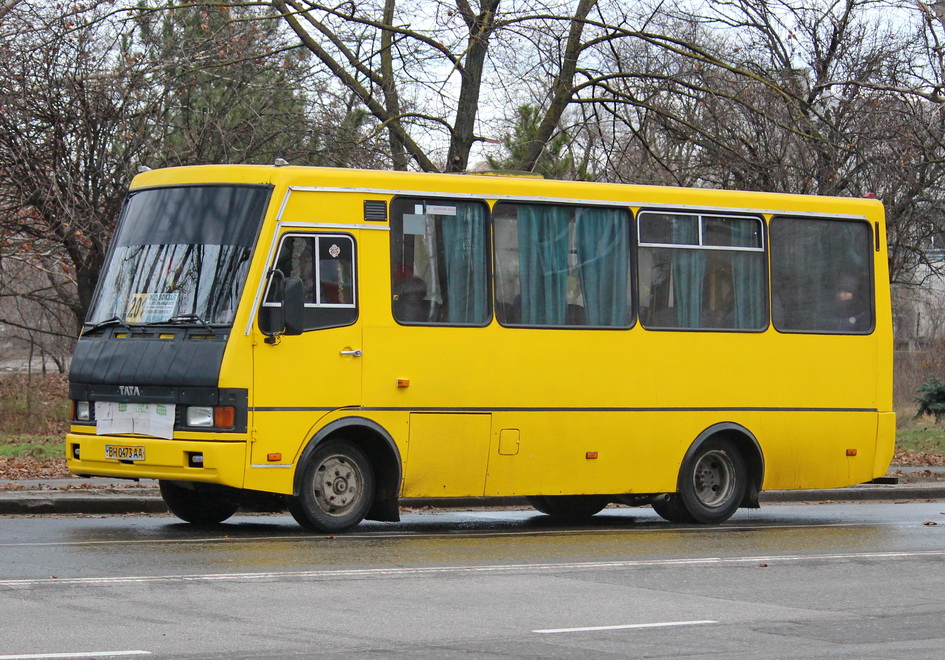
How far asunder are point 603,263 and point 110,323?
4526 millimetres

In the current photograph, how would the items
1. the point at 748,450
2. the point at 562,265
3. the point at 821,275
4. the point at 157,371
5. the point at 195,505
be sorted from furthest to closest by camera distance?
1. the point at 821,275
2. the point at 748,450
3. the point at 562,265
4. the point at 195,505
5. the point at 157,371

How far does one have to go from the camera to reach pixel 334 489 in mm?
12367

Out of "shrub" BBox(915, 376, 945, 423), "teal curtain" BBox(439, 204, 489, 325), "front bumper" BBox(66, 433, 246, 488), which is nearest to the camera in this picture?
"front bumper" BBox(66, 433, 246, 488)

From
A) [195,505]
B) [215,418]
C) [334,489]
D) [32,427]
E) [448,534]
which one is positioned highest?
[215,418]

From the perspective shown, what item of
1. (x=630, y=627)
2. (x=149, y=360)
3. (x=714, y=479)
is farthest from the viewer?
(x=714, y=479)

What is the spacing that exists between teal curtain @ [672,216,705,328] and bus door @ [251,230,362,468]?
3.50m

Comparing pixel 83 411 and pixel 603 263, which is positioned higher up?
pixel 603 263

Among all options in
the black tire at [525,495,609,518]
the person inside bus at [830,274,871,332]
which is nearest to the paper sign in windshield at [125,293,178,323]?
the black tire at [525,495,609,518]

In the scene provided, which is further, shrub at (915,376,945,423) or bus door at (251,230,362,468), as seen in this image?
shrub at (915,376,945,423)

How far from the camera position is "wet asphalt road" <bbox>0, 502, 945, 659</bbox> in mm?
7277

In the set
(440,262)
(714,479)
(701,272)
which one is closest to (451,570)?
(440,262)

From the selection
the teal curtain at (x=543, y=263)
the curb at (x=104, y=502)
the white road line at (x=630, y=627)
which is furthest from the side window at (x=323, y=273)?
the white road line at (x=630, y=627)

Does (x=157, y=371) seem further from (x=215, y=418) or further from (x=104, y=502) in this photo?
(x=104, y=502)

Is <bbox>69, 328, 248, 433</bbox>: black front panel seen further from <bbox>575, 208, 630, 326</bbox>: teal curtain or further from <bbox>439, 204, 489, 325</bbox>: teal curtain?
<bbox>575, 208, 630, 326</bbox>: teal curtain
